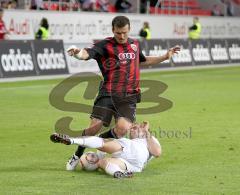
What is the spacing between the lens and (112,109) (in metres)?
10.2

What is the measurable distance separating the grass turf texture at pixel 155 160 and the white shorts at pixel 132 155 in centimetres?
18

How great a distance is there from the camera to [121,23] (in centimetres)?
976

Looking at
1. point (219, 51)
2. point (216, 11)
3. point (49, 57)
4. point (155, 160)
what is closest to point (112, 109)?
point (155, 160)

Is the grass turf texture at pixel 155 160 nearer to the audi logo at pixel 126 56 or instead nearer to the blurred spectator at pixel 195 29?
the audi logo at pixel 126 56

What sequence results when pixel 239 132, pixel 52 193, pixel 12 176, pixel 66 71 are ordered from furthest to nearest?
pixel 66 71 → pixel 239 132 → pixel 12 176 → pixel 52 193

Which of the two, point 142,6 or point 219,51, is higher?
point 142,6

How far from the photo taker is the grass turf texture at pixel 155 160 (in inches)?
348

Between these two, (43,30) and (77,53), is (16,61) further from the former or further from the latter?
(77,53)

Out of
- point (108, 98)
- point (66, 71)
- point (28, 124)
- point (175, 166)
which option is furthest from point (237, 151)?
point (66, 71)

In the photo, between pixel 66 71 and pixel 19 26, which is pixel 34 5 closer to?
pixel 19 26

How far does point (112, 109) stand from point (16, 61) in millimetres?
17018

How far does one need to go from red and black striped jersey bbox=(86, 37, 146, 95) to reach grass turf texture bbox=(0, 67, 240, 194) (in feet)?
3.93

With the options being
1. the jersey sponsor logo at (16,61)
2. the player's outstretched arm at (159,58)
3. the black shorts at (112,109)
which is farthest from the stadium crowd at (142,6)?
the black shorts at (112,109)

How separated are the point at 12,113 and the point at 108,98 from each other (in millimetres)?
7497
